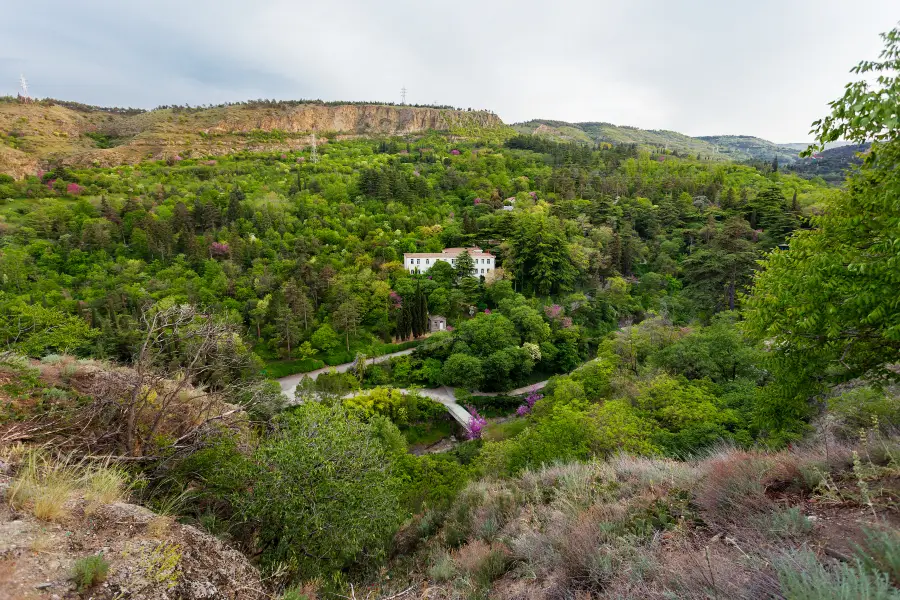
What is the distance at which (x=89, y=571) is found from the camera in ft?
8.81

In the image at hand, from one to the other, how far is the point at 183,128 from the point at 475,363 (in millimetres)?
82448

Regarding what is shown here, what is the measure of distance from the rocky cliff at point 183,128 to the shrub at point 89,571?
65.3m

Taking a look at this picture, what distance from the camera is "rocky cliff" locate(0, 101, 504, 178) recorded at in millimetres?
52281

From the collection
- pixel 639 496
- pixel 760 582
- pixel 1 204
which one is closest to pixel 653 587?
pixel 760 582

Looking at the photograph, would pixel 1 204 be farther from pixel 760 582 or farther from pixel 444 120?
pixel 444 120

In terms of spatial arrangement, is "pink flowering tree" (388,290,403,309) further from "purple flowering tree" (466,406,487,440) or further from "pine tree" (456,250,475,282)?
"purple flowering tree" (466,406,487,440)

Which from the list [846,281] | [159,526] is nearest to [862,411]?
[846,281]

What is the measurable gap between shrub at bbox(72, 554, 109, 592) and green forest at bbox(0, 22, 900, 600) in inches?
65.6

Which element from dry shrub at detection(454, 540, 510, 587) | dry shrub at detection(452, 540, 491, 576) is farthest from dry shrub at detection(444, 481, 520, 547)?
dry shrub at detection(454, 540, 510, 587)

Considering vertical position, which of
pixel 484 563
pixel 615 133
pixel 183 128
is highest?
pixel 615 133

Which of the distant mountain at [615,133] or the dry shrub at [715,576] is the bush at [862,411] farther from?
the distant mountain at [615,133]

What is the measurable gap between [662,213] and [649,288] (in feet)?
43.2

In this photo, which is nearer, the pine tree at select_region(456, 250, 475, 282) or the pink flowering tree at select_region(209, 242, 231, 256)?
the pine tree at select_region(456, 250, 475, 282)

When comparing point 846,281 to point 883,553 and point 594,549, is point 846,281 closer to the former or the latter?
point 883,553
